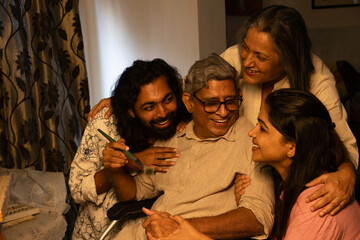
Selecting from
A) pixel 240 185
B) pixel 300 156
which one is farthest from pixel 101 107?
pixel 300 156

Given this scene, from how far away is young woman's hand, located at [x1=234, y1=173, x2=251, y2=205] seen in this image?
1876 mm

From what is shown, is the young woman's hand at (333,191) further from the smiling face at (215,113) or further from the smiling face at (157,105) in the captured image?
the smiling face at (157,105)

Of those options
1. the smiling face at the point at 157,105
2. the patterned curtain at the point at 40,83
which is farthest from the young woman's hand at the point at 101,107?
the patterned curtain at the point at 40,83

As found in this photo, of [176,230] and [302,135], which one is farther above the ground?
[302,135]

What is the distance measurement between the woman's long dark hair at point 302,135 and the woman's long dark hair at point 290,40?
299 mm

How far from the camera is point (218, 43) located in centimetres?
338

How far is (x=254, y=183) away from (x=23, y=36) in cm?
212

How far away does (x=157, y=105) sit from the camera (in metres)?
2.11

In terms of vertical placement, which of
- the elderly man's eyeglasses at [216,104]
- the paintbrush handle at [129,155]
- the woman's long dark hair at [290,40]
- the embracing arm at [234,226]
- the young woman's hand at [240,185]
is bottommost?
the embracing arm at [234,226]

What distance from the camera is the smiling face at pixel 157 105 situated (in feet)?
6.89

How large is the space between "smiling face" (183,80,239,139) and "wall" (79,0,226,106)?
120cm

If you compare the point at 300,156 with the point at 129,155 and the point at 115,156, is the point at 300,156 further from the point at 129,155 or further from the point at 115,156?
the point at 115,156

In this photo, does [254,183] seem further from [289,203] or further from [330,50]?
[330,50]

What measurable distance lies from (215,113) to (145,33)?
168 cm
